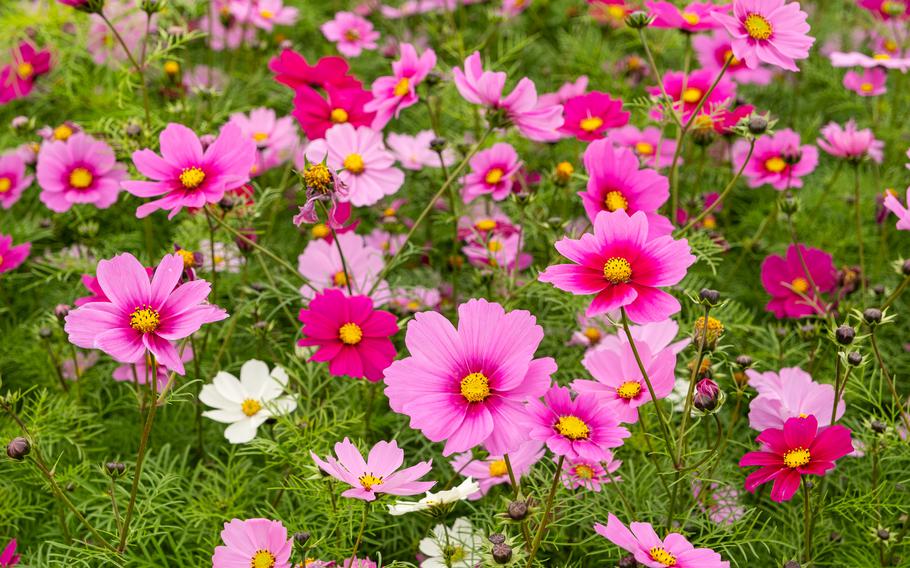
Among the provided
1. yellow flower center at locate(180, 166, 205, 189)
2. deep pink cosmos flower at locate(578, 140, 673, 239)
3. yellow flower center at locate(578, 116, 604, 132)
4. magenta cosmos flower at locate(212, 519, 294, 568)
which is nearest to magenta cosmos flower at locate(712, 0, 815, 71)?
deep pink cosmos flower at locate(578, 140, 673, 239)

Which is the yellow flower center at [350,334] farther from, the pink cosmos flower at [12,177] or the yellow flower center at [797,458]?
A: the pink cosmos flower at [12,177]

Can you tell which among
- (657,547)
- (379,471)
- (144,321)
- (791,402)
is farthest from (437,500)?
(791,402)

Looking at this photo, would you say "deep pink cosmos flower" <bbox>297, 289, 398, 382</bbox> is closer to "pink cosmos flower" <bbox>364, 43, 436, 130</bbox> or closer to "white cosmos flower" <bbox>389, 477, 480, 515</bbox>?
"white cosmos flower" <bbox>389, 477, 480, 515</bbox>

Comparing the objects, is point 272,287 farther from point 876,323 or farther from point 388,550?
point 876,323

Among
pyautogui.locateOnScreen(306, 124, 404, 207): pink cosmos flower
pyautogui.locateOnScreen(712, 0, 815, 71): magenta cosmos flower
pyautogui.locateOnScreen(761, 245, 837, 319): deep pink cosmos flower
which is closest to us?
pyautogui.locateOnScreen(712, 0, 815, 71): magenta cosmos flower

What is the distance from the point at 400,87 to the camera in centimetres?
129

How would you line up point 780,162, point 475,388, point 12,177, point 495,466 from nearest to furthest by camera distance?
point 475,388, point 495,466, point 780,162, point 12,177

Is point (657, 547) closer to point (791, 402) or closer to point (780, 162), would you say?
point (791, 402)

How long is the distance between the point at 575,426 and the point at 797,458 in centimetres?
24

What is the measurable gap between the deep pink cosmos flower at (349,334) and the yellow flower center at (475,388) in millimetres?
239

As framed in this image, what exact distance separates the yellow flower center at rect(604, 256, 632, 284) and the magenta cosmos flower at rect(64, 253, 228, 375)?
1.20ft

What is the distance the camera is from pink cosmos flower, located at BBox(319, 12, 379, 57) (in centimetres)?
185

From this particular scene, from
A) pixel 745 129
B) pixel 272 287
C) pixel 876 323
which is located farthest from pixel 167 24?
pixel 876 323

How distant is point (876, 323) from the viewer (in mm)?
944
